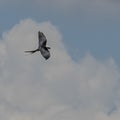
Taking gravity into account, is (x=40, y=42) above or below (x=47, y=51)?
above

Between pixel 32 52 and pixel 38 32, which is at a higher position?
pixel 38 32

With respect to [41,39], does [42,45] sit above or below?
below

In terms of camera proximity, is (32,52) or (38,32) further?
(38,32)

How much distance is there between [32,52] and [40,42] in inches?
240

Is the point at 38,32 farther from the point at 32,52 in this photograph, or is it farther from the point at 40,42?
the point at 32,52

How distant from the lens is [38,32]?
79.4 meters

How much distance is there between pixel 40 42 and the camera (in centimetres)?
7800

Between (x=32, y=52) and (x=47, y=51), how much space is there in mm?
3158

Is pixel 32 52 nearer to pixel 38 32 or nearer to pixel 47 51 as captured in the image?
pixel 47 51

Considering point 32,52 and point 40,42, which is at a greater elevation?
point 40,42

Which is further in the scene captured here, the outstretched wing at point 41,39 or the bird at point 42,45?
the outstretched wing at point 41,39

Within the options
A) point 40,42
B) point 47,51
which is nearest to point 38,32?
point 40,42

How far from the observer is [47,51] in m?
73.4

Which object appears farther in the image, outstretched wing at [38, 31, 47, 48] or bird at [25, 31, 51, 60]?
outstretched wing at [38, 31, 47, 48]
